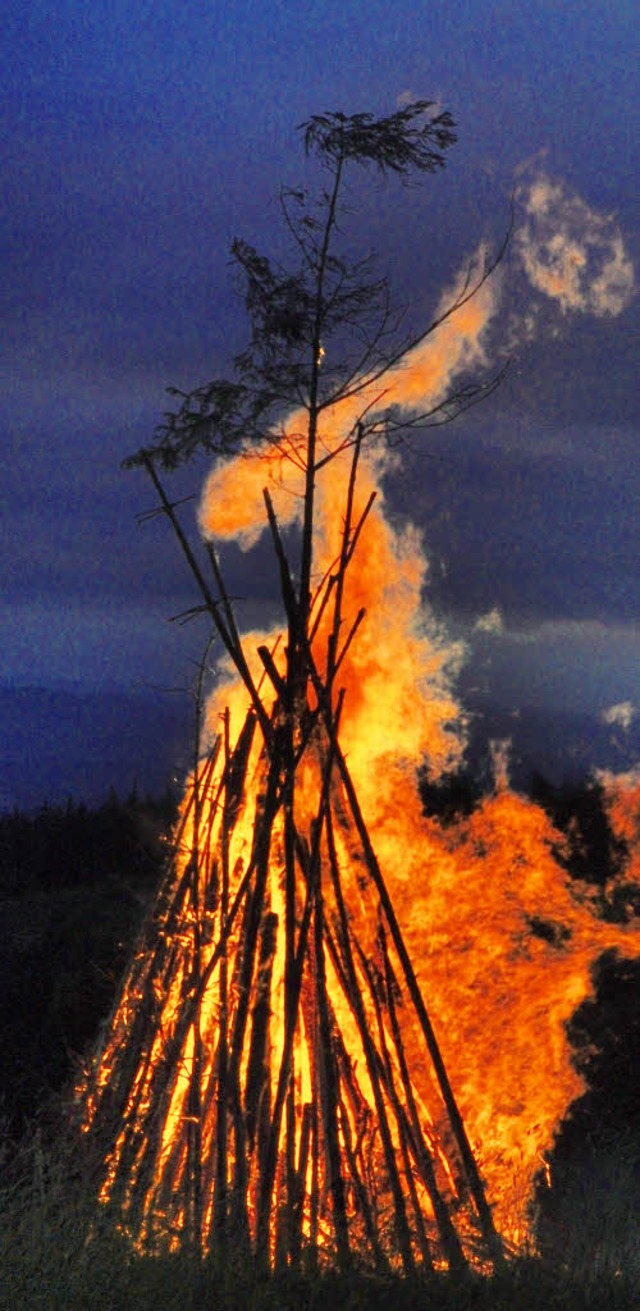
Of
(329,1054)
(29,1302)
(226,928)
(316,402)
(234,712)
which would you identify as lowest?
(29,1302)

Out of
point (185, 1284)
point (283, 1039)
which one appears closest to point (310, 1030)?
point (283, 1039)

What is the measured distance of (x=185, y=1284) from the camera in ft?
16.5

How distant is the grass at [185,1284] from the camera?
4.89 metres

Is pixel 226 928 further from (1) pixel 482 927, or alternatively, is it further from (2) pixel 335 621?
(1) pixel 482 927

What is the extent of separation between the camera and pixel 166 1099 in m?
6.00

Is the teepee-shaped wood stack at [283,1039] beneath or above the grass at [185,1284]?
above

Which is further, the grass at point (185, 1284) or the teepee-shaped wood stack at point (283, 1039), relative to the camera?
the teepee-shaped wood stack at point (283, 1039)

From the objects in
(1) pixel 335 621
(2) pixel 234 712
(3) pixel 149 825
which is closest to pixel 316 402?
(1) pixel 335 621

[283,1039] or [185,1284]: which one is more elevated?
[283,1039]

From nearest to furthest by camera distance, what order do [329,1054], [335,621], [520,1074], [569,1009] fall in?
1. [329,1054]
2. [335,621]
3. [520,1074]
4. [569,1009]

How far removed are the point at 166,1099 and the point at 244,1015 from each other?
53 cm

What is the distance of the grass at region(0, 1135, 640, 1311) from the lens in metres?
4.89

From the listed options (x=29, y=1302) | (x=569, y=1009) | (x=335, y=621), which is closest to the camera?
(x=29, y=1302)

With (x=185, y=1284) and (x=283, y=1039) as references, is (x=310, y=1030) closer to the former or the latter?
(x=283, y=1039)
